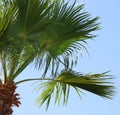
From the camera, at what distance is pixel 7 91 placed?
880 centimetres

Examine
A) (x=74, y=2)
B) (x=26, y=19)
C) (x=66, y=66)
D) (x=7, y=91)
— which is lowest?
(x=7, y=91)

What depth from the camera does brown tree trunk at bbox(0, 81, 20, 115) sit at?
8648mm

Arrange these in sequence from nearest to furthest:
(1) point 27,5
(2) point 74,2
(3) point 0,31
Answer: (3) point 0,31 → (1) point 27,5 → (2) point 74,2

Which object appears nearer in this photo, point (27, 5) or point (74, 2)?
point (27, 5)

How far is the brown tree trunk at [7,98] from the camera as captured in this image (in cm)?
865

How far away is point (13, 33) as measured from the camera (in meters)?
8.66

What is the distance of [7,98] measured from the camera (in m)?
8.73

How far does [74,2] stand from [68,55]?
110 centimetres

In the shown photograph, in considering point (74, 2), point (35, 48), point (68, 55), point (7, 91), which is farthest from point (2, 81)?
point (74, 2)

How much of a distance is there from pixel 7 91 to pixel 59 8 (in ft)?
6.35

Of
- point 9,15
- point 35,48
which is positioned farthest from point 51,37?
point 9,15

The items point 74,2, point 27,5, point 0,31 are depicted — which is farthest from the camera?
point 74,2

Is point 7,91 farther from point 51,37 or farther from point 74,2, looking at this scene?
point 74,2

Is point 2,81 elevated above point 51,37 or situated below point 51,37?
below
